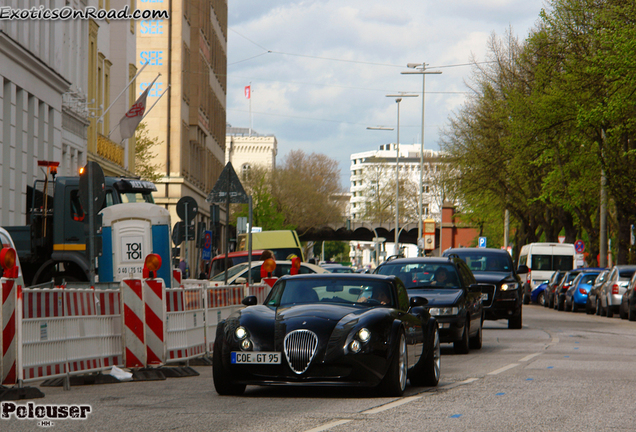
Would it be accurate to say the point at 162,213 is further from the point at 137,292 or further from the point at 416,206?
the point at 416,206

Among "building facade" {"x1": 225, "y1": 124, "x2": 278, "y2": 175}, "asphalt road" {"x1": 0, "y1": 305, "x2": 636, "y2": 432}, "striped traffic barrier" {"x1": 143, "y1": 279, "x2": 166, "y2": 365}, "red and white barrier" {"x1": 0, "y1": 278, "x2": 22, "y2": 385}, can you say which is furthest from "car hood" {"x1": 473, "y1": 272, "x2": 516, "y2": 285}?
"building facade" {"x1": 225, "y1": 124, "x2": 278, "y2": 175}

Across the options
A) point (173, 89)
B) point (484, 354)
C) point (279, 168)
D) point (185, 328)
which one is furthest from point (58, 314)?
point (279, 168)

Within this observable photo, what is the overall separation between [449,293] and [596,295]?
68.9 ft

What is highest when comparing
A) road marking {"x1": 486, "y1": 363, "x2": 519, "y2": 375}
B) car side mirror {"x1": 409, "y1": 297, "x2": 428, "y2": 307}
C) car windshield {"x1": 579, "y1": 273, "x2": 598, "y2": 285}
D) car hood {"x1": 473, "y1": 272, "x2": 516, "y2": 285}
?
car side mirror {"x1": 409, "y1": 297, "x2": 428, "y2": 307}

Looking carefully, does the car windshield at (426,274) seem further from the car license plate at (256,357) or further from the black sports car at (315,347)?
the car license plate at (256,357)

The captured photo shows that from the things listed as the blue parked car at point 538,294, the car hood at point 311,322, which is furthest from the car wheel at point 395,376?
the blue parked car at point 538,294

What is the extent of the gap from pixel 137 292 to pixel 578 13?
1249 inches

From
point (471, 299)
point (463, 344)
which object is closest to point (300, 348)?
point (463, 344)

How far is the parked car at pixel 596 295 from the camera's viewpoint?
36.8 meters

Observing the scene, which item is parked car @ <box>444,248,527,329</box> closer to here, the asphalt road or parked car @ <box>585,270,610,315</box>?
the asphalt road

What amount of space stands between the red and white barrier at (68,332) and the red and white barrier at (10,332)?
14 cm

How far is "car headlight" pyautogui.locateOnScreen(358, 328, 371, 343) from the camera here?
10203 millimetres

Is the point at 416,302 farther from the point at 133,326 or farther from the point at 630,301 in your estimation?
the point at 630,301

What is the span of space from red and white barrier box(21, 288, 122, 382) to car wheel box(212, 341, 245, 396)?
1.87m
